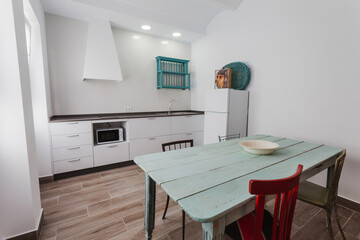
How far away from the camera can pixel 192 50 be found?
4426mm

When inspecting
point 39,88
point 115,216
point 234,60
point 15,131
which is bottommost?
point 115,216

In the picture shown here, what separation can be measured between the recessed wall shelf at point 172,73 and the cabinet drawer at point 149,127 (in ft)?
2.92

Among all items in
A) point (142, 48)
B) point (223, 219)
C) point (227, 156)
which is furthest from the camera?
point (142, 48)

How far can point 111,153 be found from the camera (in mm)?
3051

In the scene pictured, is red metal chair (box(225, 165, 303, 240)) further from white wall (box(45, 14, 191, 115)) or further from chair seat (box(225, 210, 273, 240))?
white wall (box(45, 14, 191, 115))

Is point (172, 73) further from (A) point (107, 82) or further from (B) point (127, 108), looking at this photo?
(A) point (107, 82)

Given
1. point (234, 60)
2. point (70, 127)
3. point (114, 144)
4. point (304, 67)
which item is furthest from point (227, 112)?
point (70, 127)

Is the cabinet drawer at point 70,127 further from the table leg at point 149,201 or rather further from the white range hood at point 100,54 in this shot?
the table leg at point 149,201

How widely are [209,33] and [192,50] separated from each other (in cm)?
67

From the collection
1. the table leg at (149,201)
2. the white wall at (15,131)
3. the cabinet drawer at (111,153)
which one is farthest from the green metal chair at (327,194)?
the cabinet drawer at (111,153)

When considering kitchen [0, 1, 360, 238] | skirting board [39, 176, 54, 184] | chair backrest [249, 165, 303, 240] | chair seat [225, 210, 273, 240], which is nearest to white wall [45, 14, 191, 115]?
kitchen [0, 1, 360, 238]

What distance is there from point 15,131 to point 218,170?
1.59m

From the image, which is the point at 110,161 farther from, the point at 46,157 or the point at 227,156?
the point at 227,156

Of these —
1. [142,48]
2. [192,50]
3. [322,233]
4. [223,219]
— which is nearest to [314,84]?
[322,233]
